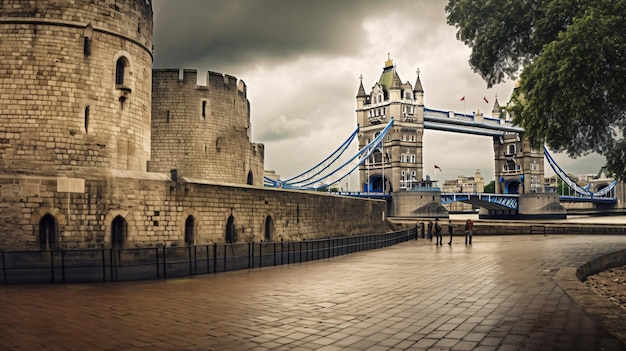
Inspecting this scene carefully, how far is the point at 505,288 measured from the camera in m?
9.62

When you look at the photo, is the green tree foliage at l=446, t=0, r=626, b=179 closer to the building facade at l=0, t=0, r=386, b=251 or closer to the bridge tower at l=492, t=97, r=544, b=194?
the building facade at l=0, t=0, r=386, b=251

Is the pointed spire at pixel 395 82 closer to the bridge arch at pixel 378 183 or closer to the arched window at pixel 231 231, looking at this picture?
the bridge arch at pixel 378 183

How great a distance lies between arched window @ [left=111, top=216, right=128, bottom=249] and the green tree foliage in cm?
1096

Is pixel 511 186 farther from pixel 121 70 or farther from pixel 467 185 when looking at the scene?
pixel 121 70

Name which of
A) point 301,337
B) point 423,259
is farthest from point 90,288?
point 423,259

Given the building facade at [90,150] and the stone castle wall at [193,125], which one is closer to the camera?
the building facade at [90,150]

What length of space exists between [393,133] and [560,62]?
222 feet

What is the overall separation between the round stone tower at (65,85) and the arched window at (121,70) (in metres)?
0.03

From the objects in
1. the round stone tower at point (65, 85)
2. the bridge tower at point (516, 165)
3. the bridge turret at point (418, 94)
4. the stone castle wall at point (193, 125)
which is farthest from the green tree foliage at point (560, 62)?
the bridge tower at point (516, 165)

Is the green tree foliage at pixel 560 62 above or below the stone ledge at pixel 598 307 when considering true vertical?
above

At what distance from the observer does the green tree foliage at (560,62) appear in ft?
38.0

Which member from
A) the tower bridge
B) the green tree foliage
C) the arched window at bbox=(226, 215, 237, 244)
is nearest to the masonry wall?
the arched window at bbox=(226, 215, 237, 244)

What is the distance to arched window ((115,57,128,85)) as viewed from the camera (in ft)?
55.8

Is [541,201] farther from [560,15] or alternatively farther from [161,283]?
[161,283]
